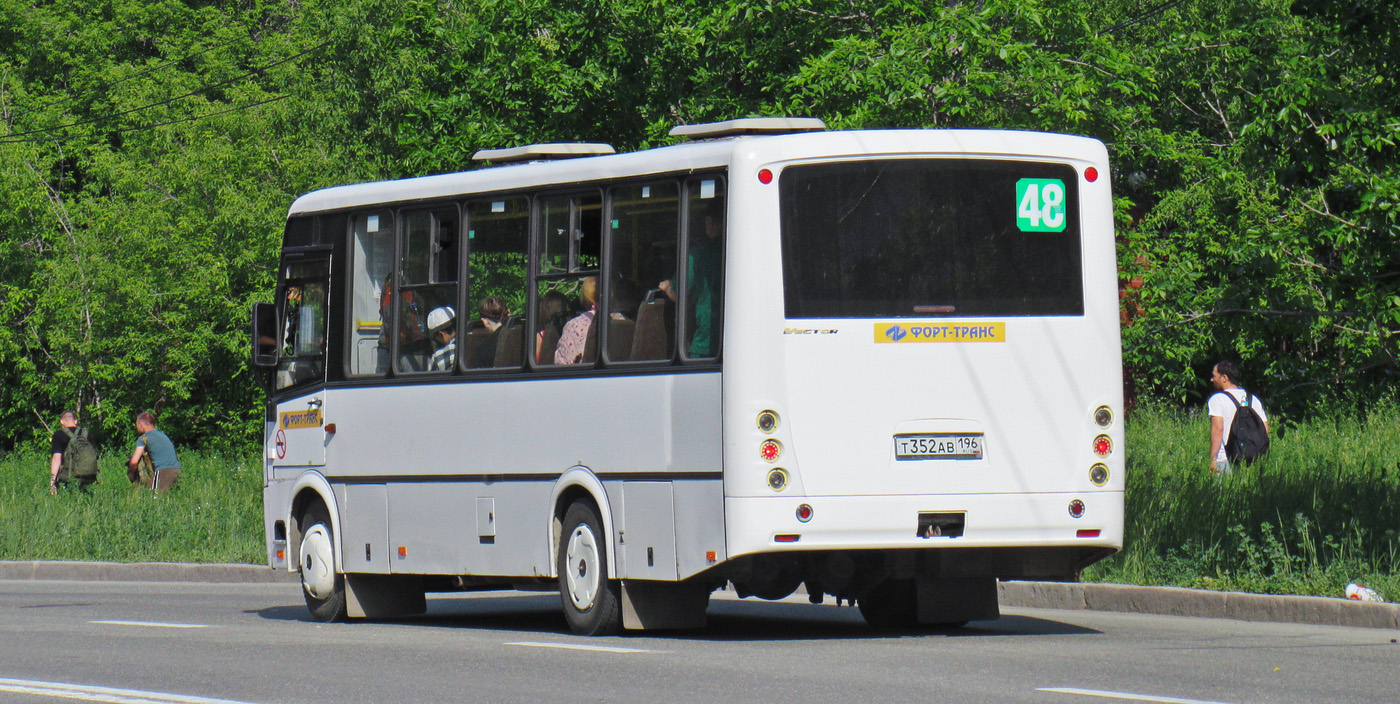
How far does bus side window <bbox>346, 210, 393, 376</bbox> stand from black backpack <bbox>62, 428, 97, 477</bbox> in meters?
14.0

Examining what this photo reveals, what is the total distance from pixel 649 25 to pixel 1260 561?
52.3 feet

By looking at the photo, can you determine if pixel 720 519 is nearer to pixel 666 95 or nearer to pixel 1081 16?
pixel 1081 16

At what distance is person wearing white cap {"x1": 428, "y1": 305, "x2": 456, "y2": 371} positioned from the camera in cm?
1338

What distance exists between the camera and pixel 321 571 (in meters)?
14.6

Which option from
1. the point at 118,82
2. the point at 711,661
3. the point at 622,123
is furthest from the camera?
the point at 118,82

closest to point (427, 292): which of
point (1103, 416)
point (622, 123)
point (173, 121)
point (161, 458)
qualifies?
point (1103, 416)

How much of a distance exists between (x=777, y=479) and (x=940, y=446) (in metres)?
0.96

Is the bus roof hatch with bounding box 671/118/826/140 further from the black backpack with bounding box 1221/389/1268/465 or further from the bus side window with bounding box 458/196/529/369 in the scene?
the black backpack with bounding box 1221/389/1268/465

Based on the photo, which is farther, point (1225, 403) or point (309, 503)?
point (1225, 403)

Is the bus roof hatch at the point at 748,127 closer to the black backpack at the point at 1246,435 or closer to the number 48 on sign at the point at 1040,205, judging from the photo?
the number 48 on sign at the point at 1040,205

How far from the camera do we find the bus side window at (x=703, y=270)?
11414mm

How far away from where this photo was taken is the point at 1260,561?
13.9 metres

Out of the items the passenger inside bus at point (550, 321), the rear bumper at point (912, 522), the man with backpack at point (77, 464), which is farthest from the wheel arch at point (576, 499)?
the man with backpack at point (77, 464)

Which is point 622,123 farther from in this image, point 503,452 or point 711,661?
point 711,661
